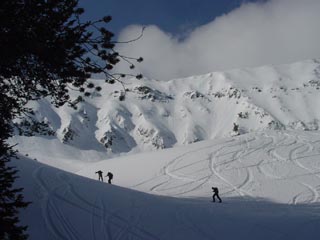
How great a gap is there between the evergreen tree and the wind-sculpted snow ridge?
7305mm

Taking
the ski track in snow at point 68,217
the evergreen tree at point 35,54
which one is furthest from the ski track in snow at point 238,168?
the evergreen tree at point 35,54

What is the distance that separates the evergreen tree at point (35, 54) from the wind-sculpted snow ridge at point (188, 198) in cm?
731

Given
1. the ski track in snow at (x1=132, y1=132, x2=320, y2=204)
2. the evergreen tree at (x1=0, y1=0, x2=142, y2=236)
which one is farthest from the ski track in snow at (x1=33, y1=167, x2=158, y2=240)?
the ski track in snow at (x1=132, y1=132, x2=320, y2=204)

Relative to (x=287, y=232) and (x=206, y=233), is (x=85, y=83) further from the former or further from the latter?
(x=287, y=232)

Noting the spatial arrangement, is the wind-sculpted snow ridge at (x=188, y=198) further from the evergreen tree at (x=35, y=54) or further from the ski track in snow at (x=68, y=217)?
the evergreen tree at (x=35, y=54)

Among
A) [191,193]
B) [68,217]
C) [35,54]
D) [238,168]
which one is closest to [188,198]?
[191,193]

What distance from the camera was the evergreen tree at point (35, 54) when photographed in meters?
8.31

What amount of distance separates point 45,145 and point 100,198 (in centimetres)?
14553

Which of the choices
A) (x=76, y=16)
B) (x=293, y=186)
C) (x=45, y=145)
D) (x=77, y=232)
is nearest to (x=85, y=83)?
(x=76, y=16)

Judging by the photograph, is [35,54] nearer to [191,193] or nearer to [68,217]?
[68,217]

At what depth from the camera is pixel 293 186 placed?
38531mm

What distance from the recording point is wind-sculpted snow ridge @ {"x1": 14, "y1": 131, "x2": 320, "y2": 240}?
1766cm

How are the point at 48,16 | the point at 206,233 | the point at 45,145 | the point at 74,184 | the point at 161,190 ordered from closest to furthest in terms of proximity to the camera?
the point at 48,16, the point at 206,233, the point at 74,184, the point at 161,190, the point at 45,145

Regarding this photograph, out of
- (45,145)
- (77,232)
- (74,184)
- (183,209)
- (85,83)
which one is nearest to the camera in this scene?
(85,83)
